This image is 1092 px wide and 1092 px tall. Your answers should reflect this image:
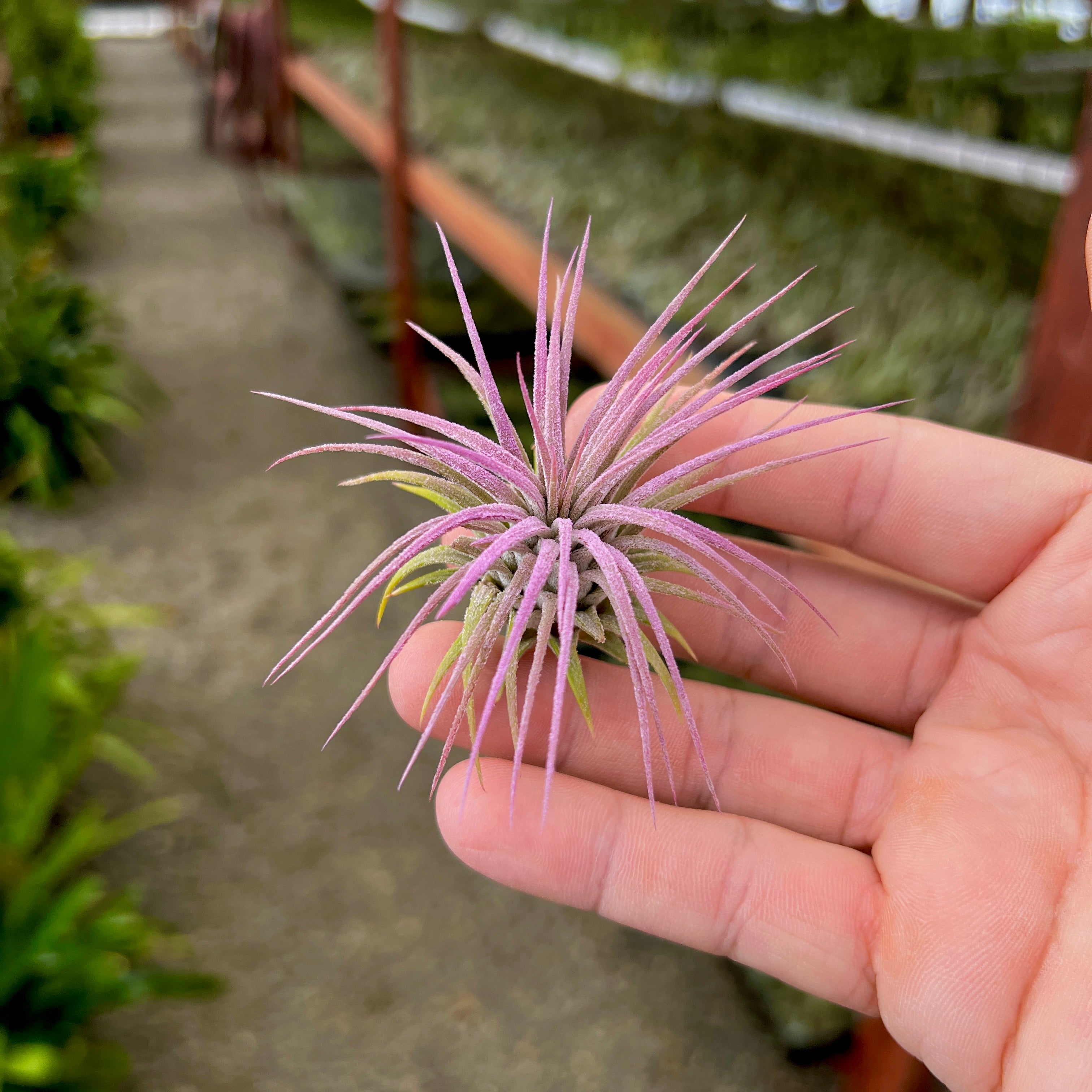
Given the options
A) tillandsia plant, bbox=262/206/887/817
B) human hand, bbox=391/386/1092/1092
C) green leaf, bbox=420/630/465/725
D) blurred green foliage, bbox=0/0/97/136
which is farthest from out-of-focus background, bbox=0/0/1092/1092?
blurred green foliage, bbox=0/0/97/136

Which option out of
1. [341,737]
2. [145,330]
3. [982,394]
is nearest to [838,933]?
[982,394]

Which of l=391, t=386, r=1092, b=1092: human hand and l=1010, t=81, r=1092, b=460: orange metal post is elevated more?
l=1010, t=81, r=1092, b=460: orange metal post

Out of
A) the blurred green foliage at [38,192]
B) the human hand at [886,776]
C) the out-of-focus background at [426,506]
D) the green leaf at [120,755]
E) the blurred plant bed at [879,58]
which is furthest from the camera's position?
the blurred green foliage at [38,192]

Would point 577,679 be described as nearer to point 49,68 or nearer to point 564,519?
point 564,519

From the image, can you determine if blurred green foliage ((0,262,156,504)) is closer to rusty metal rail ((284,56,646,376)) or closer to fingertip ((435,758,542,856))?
rusty metal rail ((284,56,646,376))

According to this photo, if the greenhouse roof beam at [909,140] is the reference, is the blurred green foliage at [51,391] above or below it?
below

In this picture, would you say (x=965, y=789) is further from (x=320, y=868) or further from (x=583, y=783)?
(x=320, y=868)

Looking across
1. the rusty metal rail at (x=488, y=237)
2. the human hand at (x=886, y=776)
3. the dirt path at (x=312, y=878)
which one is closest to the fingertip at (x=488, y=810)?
the human hand at (x=886, y=776)

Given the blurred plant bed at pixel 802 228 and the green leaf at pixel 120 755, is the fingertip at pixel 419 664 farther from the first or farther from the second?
the green leaf at pixel 120 755
